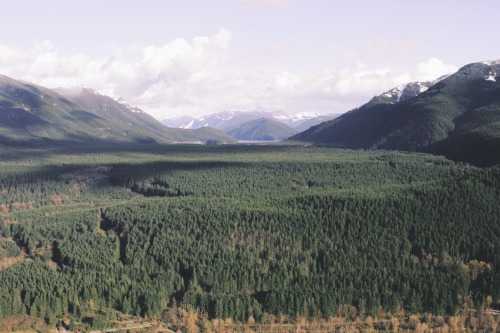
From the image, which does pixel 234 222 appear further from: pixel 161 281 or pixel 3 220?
pixel 3 220

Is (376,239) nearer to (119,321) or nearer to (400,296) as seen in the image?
(400,296)

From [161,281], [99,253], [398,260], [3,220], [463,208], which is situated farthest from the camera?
[3,220]

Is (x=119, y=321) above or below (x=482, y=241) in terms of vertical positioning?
below

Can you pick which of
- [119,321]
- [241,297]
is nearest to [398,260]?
[241,297]

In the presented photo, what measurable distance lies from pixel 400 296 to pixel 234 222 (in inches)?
2385

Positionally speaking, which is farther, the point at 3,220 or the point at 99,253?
the point at 3,220

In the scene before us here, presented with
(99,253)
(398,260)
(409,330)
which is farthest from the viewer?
(99,253)

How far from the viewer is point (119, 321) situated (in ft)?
383

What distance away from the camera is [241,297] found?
124 metres

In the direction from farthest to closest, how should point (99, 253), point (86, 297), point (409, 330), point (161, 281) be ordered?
point (99, 253), point (161, 281), point (86, 297), point (409, 330)

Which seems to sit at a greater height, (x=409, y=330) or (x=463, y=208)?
(x=463, y=208)

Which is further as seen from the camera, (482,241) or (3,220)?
(3,220)

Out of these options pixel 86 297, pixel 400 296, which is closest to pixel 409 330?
pixel 400 296

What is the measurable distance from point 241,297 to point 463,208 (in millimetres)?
78256
